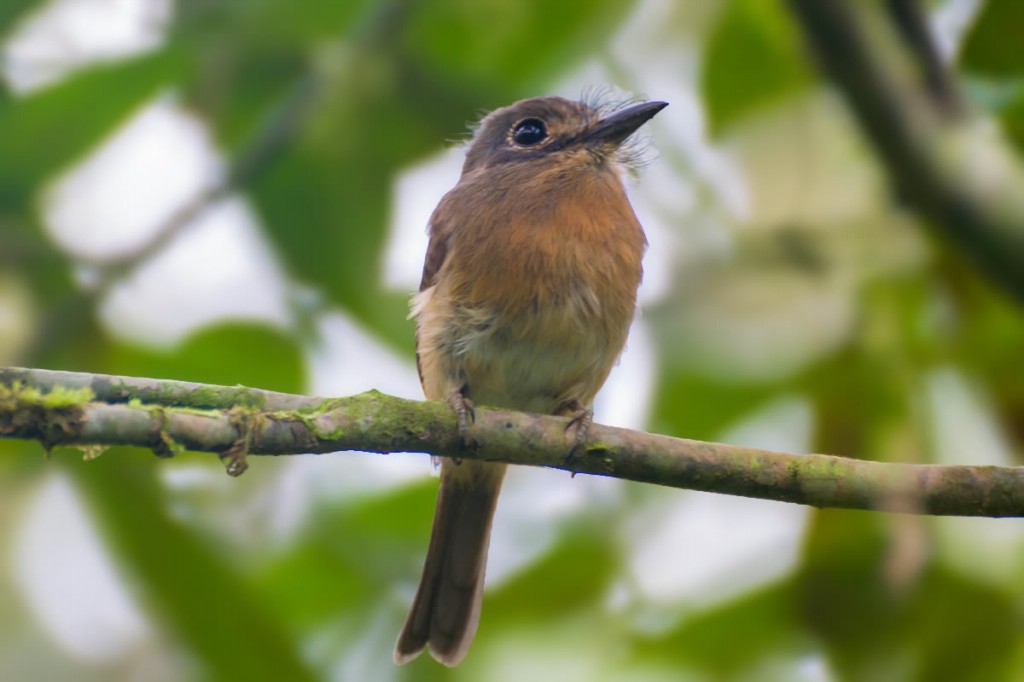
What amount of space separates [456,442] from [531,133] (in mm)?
1715

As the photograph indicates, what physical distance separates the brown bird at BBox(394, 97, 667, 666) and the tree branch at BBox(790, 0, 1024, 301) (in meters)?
0.56

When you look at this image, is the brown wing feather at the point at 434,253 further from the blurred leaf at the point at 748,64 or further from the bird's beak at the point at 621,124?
Result: the blurred leaf at the point at 748,64

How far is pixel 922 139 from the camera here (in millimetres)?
3373

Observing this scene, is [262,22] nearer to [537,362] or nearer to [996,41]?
[537,362]

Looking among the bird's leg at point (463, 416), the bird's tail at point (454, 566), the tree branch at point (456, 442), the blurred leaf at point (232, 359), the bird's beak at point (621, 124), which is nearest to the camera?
the tree branch at point (456, 442)

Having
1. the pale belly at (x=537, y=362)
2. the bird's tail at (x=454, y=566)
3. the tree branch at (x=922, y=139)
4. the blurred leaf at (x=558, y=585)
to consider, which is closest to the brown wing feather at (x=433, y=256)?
the pale belly at (x=537, y=362)

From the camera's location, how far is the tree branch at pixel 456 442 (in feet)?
6.64

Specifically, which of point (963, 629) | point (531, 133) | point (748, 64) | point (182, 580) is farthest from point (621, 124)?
point (182, 580)

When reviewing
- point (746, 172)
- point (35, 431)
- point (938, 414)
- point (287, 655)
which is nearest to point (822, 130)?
point (746, 172)

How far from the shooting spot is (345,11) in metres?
4.06

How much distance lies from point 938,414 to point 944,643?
1.96ft

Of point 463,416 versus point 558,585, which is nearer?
point 463,416

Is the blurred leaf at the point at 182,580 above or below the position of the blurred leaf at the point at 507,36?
below

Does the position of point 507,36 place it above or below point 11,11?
above
